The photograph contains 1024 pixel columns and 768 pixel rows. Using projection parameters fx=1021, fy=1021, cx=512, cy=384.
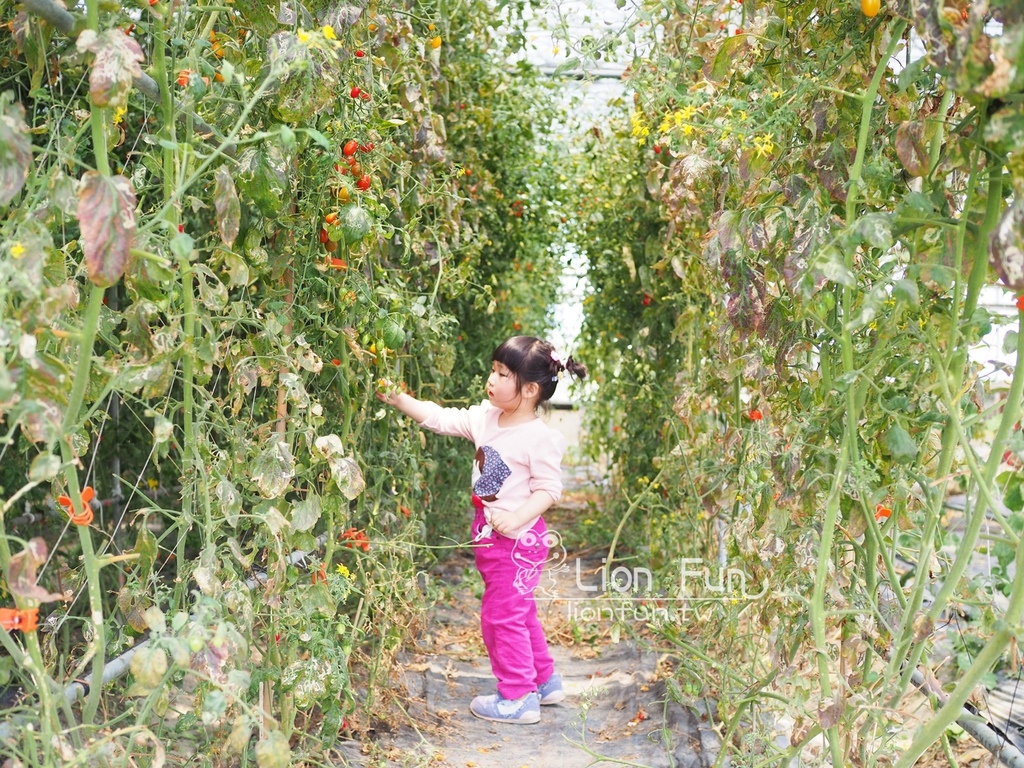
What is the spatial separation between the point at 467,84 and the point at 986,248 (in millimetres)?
2855

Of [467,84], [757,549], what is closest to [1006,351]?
[757,549]

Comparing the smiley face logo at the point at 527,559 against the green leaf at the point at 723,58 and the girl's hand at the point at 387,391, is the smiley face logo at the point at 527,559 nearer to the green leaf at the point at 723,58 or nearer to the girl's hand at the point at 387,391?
the girl's hand at the point at 387,391

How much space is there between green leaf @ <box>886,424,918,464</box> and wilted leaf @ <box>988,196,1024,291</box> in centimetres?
35

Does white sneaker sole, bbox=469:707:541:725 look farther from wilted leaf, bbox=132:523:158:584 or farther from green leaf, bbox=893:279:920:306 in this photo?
green leaf, bbox=893:279:920:306

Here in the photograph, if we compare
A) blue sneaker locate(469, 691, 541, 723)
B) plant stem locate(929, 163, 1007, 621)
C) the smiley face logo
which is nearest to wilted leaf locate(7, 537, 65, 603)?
plant stem locate(929, 163, 1007, 621)

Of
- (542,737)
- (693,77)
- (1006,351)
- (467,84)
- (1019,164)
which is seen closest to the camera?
(1019,164)

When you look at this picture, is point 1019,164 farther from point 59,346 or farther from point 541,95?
point 541,95

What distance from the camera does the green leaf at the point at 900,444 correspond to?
4.60ft

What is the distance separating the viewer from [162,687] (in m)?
1.30

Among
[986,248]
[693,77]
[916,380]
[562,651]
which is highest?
[693,77]

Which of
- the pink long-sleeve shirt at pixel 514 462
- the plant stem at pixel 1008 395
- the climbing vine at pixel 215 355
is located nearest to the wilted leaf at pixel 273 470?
the climbing vine at pixel 215 355

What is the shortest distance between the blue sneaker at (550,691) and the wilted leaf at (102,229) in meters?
2.27

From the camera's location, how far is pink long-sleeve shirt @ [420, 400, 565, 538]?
9.31 feet

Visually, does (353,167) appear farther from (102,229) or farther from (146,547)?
(102,229)
